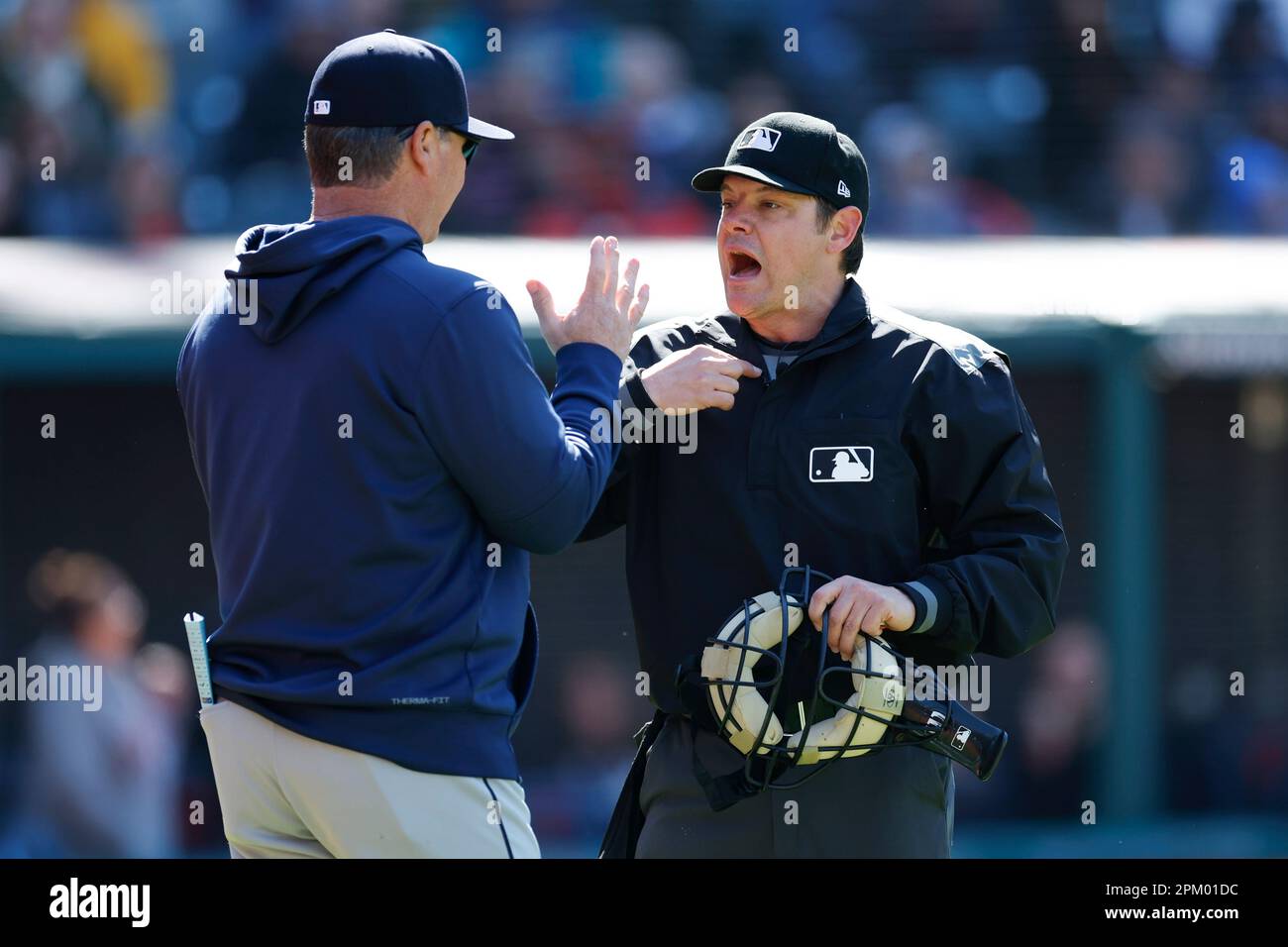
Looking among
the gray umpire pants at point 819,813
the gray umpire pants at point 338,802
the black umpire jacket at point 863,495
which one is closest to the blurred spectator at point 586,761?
the gray umpire pants at point 819,813

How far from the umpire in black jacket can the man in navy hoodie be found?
0.50 meters

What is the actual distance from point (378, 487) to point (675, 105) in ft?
20.5

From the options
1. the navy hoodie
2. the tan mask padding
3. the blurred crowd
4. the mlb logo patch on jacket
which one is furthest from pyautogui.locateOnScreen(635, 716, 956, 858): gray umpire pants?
the blurred crowd

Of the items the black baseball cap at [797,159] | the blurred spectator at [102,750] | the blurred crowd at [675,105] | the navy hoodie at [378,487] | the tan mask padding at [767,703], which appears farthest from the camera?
the blurred crowd at [675,105]

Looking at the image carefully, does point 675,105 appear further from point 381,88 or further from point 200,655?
point 200,655

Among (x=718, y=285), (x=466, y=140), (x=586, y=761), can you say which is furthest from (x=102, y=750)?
(x=466, y=140)

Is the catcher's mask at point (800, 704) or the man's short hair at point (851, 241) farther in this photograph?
the man's short hair at point (851, 241)

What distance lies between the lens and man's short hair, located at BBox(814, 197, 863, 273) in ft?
10.8

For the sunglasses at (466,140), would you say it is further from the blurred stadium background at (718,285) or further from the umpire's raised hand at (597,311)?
the blurred stadium background at (718,285)

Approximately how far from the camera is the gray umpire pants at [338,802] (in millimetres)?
2611

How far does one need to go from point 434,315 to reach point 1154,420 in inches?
221

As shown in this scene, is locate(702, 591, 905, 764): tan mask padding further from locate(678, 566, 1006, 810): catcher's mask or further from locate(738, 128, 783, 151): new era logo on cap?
locate(738, 128, 783, 151): new era logo on cap

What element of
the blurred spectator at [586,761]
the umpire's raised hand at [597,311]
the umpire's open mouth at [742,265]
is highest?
the umpire's open mouth at [742,265]

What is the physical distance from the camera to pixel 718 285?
7328 millimetres
